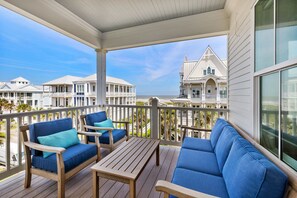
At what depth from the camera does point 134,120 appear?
4051mm

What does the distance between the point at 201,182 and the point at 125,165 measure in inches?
33.0

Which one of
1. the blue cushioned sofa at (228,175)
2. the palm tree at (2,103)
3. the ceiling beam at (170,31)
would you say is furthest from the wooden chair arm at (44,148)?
the ceiling beam at (170,31)

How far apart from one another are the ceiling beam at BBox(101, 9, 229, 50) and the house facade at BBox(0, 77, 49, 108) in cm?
217

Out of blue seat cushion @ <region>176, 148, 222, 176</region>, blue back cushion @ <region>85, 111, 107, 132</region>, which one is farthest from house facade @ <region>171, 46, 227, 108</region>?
blue back cushion @ <region>85, 111, 107, 132</region>

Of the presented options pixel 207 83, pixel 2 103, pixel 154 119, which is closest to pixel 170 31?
pixel 207 83

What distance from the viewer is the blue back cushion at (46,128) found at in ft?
6.46

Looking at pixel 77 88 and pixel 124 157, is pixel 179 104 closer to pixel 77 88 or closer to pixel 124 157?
pixel 124 157

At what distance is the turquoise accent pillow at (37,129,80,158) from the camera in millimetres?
1950

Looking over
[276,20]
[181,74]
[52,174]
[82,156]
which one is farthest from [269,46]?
[52,174]

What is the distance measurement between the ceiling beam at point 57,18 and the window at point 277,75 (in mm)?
3432

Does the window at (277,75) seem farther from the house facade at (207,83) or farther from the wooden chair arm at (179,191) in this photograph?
the house facade at (207,83)

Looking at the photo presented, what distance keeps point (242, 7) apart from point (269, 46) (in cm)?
122

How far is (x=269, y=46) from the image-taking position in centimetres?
147

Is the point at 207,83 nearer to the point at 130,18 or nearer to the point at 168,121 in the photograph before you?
the point at 168,121
